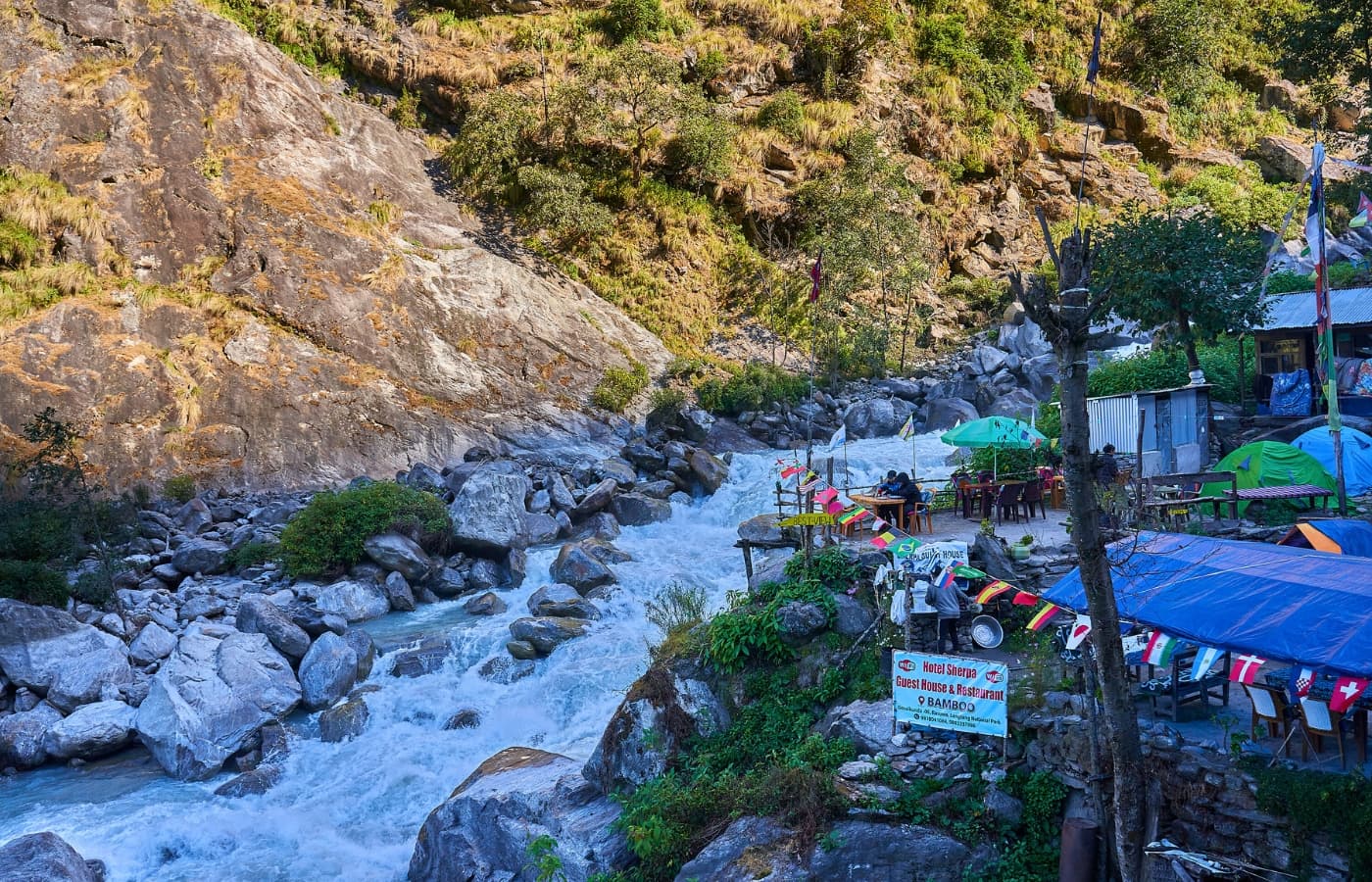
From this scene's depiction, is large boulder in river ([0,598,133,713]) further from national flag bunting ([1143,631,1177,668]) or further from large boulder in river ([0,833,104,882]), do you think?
national flag bunting ([1143,631,1177,668])

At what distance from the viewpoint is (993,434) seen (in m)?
17.3

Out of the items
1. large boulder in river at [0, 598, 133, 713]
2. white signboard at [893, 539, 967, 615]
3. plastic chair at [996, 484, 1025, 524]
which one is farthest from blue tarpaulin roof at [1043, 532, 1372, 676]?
large boulder in river at [0, 598, 133, 713]

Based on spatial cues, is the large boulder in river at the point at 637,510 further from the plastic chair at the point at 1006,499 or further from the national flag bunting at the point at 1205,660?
the national flag bunting at the point at 1205,660

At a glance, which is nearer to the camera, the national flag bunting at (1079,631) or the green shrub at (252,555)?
the national flag bunting at (1079,631)

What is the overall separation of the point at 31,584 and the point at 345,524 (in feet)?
19.1

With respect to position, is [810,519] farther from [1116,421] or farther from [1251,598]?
[1116,421]

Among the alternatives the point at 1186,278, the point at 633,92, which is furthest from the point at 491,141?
the point at 1186,278

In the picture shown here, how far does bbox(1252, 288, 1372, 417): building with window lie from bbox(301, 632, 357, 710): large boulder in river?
20723mm

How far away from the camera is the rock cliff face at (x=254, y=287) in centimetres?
2506

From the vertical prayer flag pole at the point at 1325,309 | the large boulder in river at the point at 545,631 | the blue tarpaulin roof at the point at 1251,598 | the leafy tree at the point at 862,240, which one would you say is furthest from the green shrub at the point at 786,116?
the blue tarpaulin roof at the point at 1251,598

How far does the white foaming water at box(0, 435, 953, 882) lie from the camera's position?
37.7 feet

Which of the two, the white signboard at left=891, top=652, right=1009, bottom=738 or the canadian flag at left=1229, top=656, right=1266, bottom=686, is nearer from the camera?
the canadian flag at left=1229, top=656, right=1266, bottom=686

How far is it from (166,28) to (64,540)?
80.0 feet

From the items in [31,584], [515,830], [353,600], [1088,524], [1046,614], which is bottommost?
[515,830]
